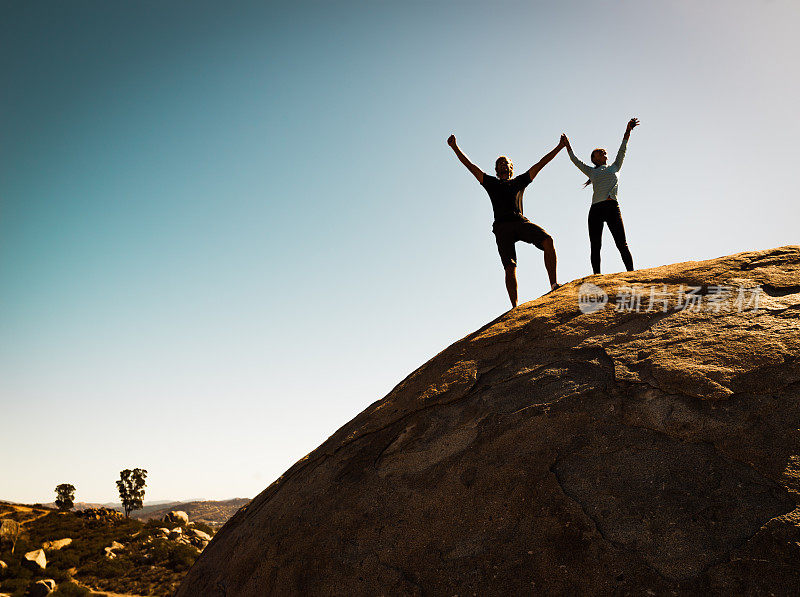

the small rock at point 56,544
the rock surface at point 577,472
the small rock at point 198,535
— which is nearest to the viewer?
the rock surface at point 577,472

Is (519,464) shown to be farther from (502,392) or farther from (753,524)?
(753,524)

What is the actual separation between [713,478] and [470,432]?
162 centimetres

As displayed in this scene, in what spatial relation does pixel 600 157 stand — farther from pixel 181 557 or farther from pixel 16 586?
pixel 181 557

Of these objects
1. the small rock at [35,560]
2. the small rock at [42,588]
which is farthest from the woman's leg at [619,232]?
the small rock at [35,560]

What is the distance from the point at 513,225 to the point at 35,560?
72.8 feet

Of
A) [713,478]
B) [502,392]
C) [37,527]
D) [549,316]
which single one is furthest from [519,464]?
[37,527]

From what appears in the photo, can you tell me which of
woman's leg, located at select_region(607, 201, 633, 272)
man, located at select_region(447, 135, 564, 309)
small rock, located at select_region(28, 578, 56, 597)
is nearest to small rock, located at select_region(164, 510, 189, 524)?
small rock, located at select_region(28, 578, 56, 597)

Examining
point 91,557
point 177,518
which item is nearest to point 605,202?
point 91,557

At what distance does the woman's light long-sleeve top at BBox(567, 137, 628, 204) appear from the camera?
6035 mm

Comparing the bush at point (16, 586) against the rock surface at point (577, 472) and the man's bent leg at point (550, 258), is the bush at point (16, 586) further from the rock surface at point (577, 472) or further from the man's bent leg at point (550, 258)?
the man's bent leg at point (550, 258)

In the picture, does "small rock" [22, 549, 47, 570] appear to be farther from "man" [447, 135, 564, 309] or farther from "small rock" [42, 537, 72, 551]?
"man" [447, 135, 564, 309]

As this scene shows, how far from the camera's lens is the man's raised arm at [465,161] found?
20.6 ft

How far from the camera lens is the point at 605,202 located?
6059 millimetres

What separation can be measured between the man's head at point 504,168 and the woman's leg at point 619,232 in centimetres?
140
